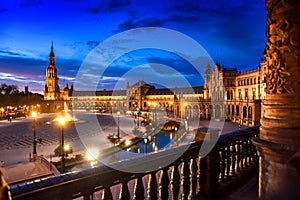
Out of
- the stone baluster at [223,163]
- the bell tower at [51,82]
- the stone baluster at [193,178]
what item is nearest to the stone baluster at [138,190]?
the stone baluster at [193,178]

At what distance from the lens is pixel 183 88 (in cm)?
8781

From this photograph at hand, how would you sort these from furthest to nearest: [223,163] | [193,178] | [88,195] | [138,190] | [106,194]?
[223,163] < [193,178] < [138,190] < [106,194] < [88,195]

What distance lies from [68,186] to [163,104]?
88.2 meters

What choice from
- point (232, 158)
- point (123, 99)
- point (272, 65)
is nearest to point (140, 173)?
point (272, 65)

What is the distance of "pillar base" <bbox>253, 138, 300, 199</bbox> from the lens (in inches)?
101

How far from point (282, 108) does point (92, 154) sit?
19.2 m

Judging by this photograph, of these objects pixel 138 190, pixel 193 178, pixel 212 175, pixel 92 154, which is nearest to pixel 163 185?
pixel 138 190

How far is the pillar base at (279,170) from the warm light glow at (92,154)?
17.4m

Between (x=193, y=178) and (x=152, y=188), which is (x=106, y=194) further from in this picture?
(x=193, y=178)

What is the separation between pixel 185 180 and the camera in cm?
339

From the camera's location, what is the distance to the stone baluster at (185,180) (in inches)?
132

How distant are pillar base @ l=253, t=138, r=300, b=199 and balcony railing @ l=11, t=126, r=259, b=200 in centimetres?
97

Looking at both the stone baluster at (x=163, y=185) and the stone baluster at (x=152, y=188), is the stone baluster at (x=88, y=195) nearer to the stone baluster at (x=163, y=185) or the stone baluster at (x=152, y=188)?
the stone baluster at (x=152, y=188)

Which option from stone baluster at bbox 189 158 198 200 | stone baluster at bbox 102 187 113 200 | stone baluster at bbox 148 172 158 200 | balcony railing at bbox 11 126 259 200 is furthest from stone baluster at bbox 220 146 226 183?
stone baluster at bbox 102 187 113 200
